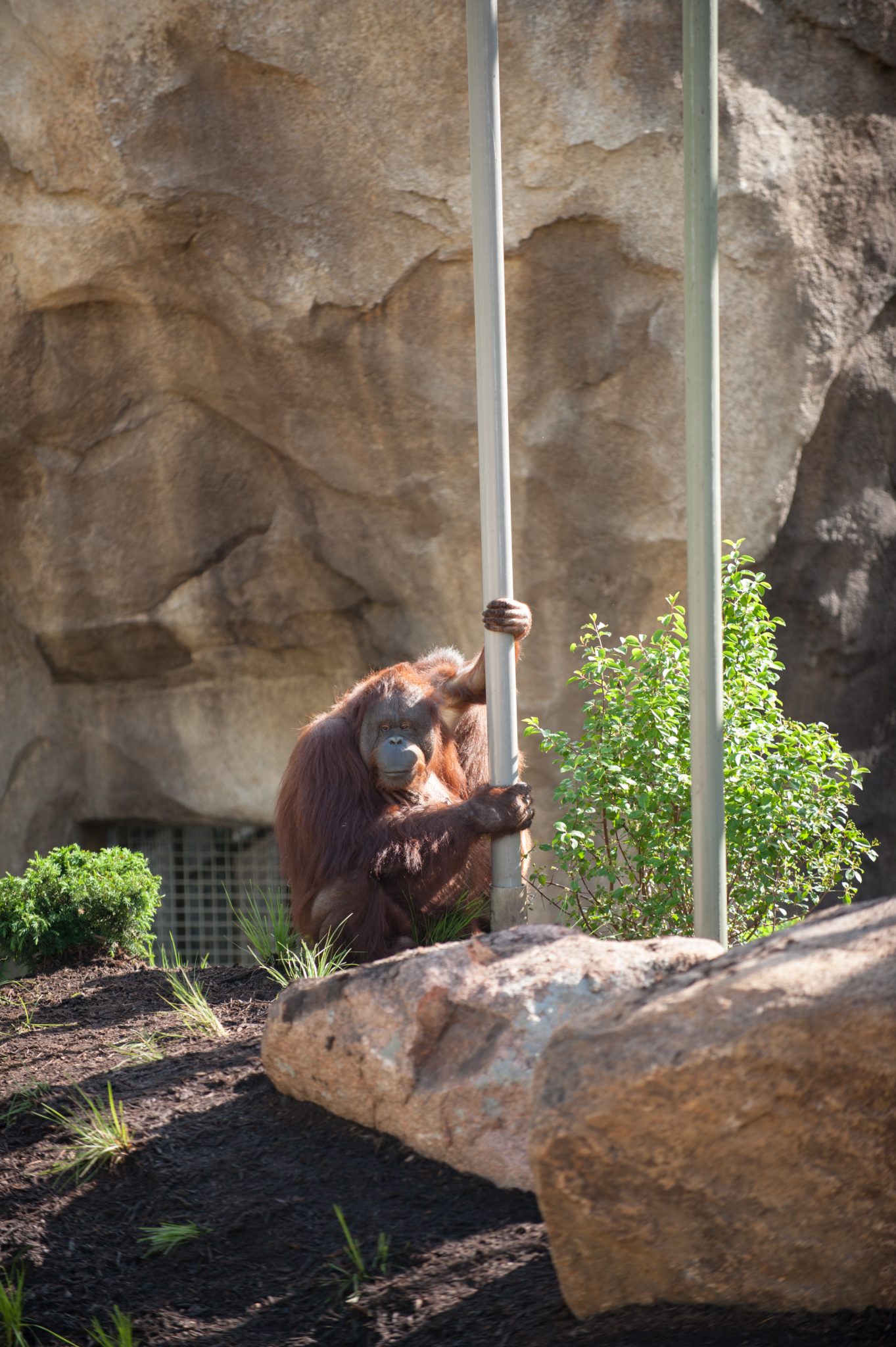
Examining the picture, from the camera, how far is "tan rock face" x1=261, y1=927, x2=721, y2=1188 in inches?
107

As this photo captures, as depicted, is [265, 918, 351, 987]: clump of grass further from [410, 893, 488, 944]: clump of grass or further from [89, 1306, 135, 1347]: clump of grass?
[89, 1306, 135, 1347]: clump of grass

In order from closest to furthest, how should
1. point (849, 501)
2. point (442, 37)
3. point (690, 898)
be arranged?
point (690, 898), point (442, 37), point (849, 501)

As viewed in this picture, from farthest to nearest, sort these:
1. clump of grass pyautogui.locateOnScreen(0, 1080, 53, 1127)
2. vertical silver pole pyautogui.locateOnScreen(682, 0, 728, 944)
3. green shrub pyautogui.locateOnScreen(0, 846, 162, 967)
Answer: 1. green shrub pyautogui.locateOnScreen(0, 846, 162, 967)
2. vertical silver pole pyautogui.locateOnScreen(682, 0, 728, 944)
3. clump of grass pyautogui.locateOnScreen(0, 1080, 53, 1127)

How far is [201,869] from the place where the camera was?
764cm

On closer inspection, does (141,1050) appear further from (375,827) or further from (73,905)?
(73,905)

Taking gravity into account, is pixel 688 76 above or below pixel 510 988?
above

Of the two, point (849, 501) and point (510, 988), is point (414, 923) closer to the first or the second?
point (510, 988)

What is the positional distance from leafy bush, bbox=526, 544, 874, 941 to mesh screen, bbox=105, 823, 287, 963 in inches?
148

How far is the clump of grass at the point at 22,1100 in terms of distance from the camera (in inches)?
132

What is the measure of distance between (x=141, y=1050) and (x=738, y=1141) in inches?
79.0

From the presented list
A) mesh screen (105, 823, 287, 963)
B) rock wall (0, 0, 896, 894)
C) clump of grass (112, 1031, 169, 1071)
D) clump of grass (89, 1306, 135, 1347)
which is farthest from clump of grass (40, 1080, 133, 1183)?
mesh screen (105, 823, 287, 963)

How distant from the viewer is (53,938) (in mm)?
4750

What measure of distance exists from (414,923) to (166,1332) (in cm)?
182

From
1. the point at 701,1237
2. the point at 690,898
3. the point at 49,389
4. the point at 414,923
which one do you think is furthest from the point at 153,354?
the point at 701,1237
